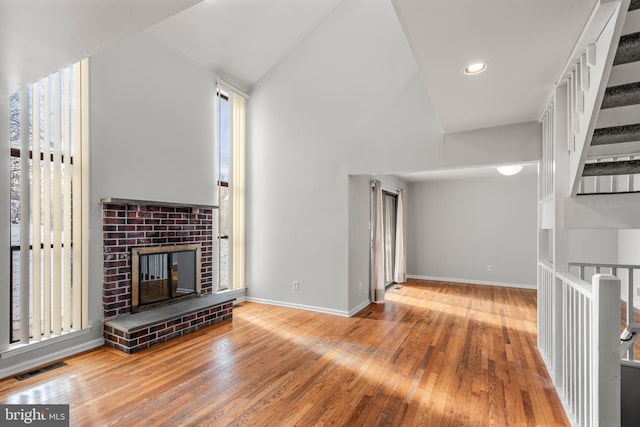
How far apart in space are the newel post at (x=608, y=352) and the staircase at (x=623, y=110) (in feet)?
3.20

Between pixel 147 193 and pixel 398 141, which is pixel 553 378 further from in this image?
pixel 147 193

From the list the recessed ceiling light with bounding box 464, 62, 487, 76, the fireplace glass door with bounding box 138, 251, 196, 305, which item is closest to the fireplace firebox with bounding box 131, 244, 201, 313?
Answer: the fireplace glass door with bounding box 138, 251, 196, 305

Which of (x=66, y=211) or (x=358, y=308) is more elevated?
(x=66, y=211)

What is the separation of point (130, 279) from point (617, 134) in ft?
14.7

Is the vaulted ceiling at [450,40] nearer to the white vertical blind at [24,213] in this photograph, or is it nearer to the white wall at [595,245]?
the white vertical blind at [24,213]

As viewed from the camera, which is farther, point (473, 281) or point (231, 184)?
point (473, 281)

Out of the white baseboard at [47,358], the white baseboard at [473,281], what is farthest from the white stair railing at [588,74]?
the white baseboard at [473,281]

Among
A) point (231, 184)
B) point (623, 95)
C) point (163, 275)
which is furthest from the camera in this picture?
point (231, 184)

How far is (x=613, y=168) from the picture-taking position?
6.77 feet

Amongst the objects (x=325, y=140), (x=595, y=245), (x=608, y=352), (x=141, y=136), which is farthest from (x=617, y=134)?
(x=595, y=245)

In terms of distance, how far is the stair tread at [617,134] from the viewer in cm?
193

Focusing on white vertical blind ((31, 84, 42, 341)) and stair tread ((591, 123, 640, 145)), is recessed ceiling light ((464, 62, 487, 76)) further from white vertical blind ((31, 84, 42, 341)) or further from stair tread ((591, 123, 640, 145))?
white vertical blind ((31, 84, 42, 341))

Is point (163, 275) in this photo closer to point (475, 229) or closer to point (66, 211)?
point (66, 211)

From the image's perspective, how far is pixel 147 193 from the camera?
3.78 meters
